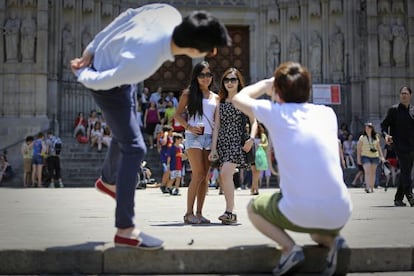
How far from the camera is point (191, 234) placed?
5520 mm

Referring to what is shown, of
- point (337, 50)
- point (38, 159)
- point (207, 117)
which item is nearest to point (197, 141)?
point (207, 117)

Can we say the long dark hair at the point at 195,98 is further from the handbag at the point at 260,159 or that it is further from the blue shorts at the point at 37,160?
the blue shorts at the point at 37,160

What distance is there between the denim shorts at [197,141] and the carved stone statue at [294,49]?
1652 centimetres

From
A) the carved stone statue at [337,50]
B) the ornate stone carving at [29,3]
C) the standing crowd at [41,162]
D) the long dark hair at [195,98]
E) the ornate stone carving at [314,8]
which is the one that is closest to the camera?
the long dark hair at [195,98]

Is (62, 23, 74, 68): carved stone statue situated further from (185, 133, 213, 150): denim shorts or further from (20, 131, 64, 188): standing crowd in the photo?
(185, 133, 213, 150): denim shorts

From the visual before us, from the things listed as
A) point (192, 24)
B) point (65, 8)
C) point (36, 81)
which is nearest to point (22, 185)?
point (36, 81)

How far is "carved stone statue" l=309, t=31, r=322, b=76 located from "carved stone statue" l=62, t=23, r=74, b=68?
345 inches

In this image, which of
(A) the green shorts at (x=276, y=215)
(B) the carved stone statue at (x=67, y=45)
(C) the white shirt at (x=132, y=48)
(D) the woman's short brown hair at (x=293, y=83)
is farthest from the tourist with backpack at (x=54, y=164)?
(D) the woman's short brown hair at (x=293, y=83)

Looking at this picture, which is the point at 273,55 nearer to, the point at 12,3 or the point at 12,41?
the point at 12,41

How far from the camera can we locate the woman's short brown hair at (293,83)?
419 cm

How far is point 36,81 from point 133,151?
1709 centimetres

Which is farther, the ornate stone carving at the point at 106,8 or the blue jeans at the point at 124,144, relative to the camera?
the ornate stone carving at the point at 106,8

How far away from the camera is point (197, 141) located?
275 inches

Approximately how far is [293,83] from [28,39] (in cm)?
1798
